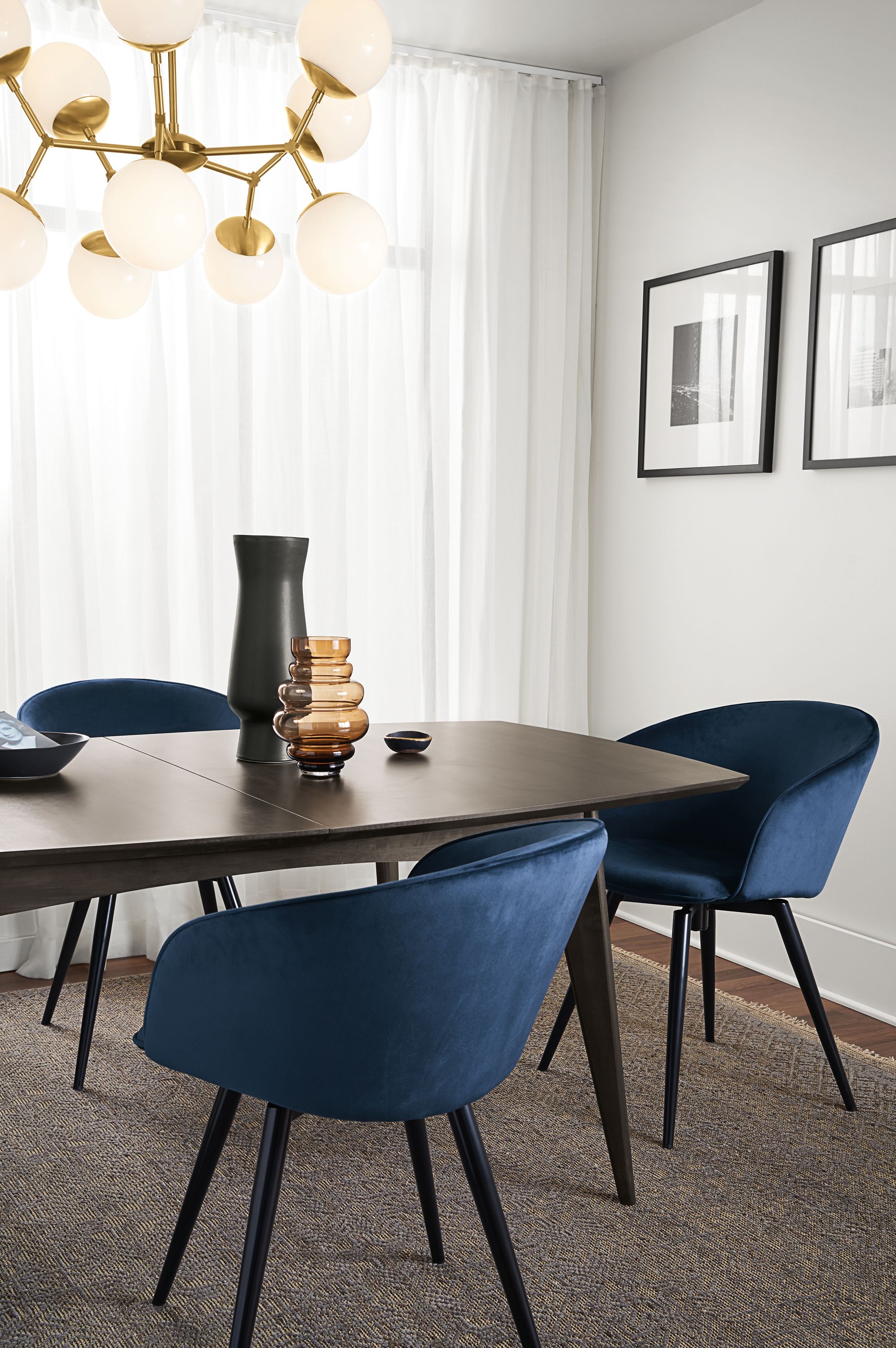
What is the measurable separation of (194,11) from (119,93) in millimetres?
1852

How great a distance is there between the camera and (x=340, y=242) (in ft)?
6.59

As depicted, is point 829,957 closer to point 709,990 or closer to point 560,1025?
point 709,990

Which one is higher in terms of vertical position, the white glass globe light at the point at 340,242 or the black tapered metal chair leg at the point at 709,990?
the white glass globe light at the point at 340,242

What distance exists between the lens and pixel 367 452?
3760 millimetres

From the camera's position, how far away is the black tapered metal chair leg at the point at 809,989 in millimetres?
2508

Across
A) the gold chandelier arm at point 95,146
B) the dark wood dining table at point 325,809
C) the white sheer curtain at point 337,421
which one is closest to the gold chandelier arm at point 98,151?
the gold chandelier arm at point 95,146

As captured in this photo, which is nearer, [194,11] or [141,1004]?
[194,11]

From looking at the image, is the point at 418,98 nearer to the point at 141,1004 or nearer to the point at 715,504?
the point at 715,504

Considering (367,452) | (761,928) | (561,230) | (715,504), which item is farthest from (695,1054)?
(561,230)

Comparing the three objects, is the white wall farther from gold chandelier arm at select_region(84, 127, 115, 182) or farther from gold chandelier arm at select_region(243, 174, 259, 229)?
gold chandelier arm at select_region(84, 127, 115, 182)

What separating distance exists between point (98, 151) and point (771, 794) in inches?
73.3

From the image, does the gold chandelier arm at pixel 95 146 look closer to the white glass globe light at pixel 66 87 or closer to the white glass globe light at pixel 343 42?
the white glass globe light at pixel 66 87

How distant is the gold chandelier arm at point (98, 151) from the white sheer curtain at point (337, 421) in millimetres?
1247

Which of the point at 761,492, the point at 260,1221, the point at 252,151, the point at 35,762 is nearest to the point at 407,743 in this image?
the point at 35,762
